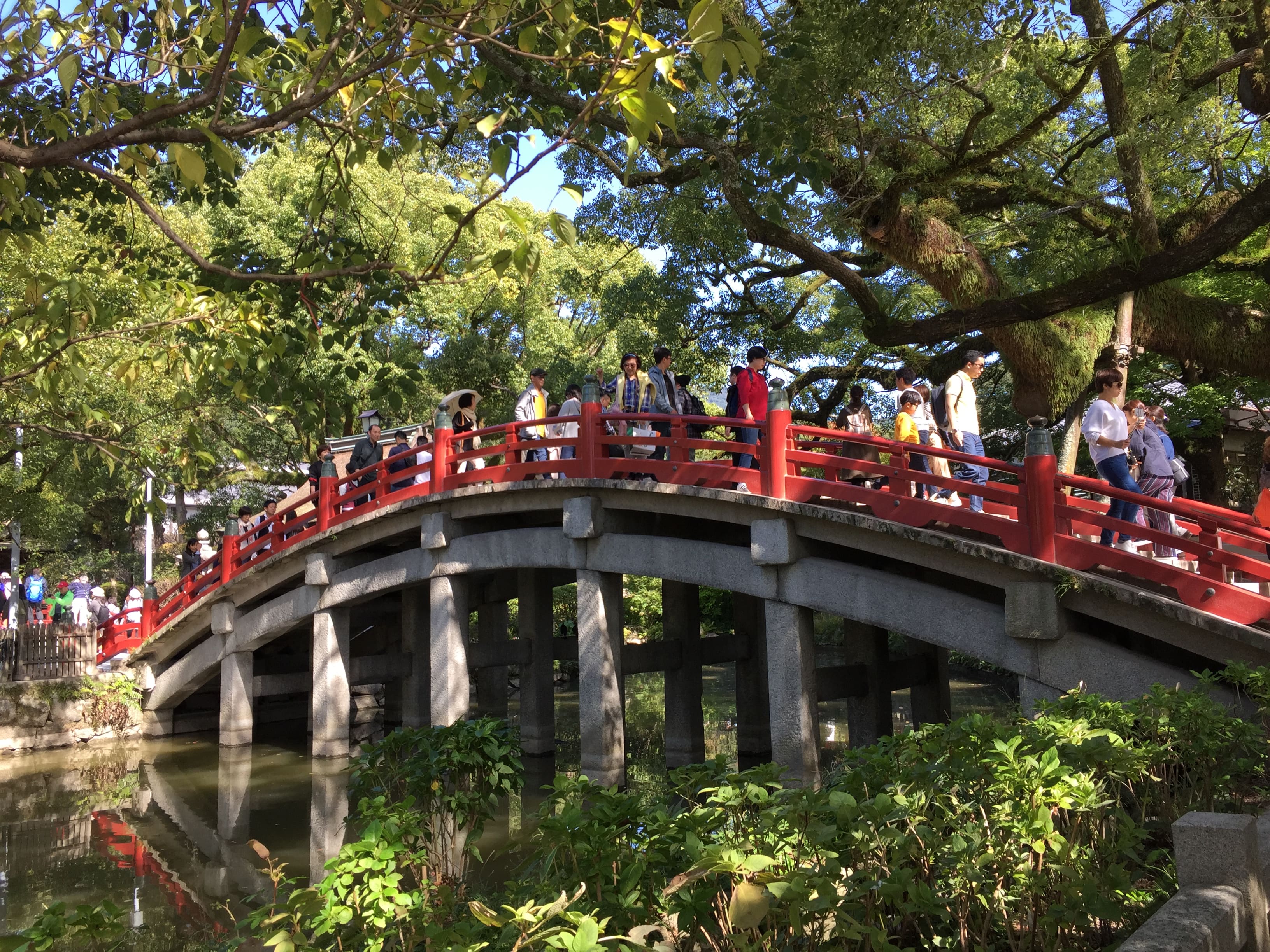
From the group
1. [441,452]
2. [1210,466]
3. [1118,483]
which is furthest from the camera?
[1210,466]

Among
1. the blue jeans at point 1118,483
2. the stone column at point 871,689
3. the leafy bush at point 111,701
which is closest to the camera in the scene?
the blue jeans at point 1118,483

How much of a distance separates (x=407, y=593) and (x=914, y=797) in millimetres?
13141

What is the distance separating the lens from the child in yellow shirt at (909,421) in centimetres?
1036

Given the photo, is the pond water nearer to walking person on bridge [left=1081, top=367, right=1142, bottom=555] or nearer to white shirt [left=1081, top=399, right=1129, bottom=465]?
walking person on bridge [left=1081, top=367, right=1142, bottom=555]

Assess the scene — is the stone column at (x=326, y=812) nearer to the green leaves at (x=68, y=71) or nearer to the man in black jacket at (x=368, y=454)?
the man in black jacket at (x=368, y=454)

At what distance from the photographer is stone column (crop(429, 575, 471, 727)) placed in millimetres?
13336

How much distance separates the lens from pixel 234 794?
13.7m

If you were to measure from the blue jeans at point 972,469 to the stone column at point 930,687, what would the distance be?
3.48 m

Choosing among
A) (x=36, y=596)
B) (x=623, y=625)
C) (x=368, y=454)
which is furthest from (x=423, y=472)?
(x=36, y=596)

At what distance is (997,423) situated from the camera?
2183 cm

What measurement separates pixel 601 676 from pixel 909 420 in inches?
169

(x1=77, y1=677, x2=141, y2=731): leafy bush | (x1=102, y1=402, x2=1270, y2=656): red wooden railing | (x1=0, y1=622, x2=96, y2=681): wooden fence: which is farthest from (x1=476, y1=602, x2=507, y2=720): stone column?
(x1=0, y1=622, x2=96, y2=681): wooden fence

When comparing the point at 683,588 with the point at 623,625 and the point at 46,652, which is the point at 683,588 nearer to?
the point at 623,625

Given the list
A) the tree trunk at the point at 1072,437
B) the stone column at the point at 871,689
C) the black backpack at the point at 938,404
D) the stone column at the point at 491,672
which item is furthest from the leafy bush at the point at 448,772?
the stone column at the point at 491,672
